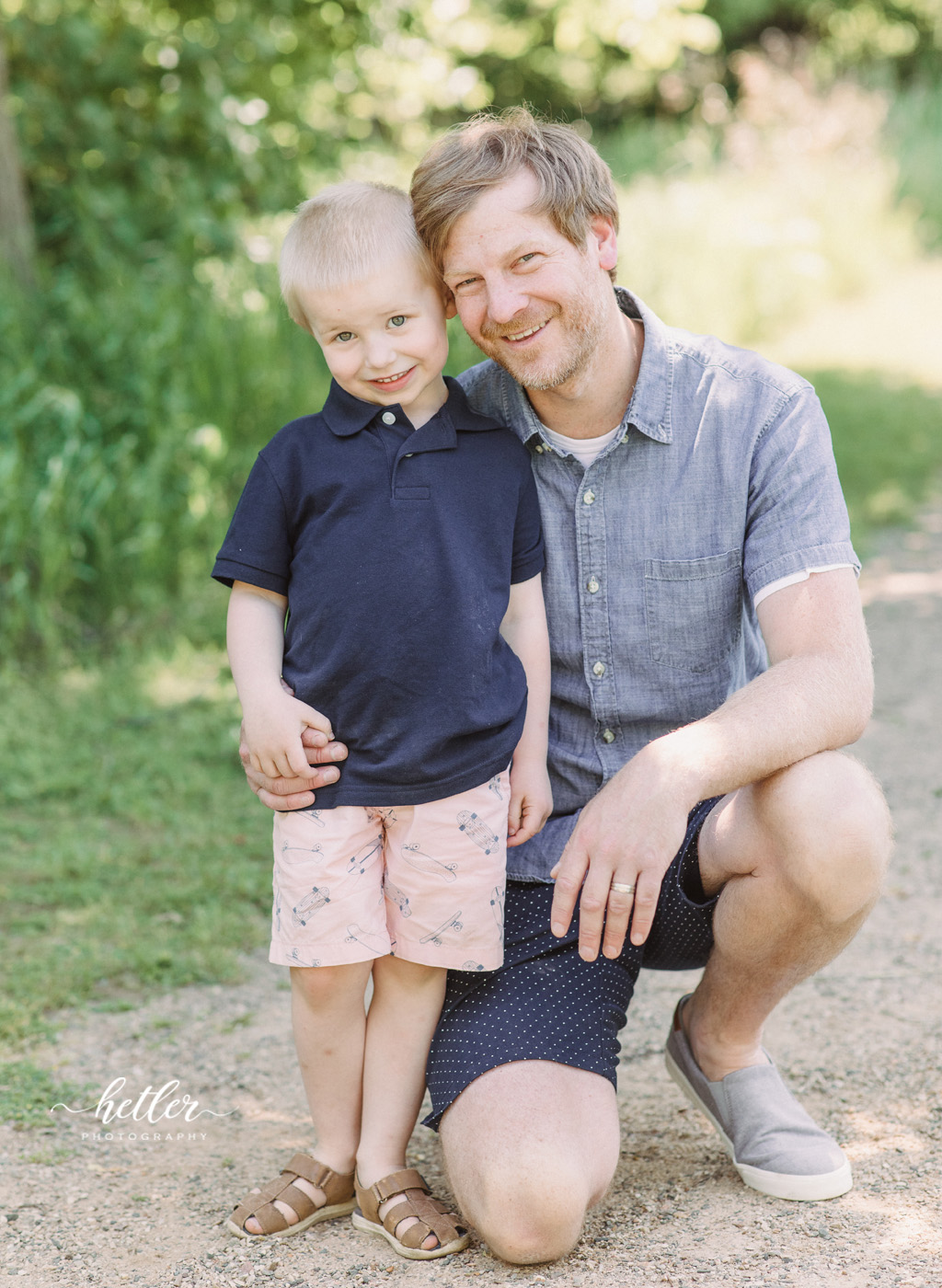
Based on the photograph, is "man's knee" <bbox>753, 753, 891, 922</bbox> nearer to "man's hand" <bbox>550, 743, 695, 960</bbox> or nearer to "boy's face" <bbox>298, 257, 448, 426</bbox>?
"man's hand" <bbox>550, 743, 695, 960</bbox>

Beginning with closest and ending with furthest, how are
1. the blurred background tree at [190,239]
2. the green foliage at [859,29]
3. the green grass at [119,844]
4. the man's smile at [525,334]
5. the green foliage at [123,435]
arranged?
the man's smile at [525,334] → the green grass at [119,844] → the green foliage at [123,435] → the blurred background tree at [190,239] → the green foliage at [859,29]

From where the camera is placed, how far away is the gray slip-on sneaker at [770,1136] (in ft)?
6.62

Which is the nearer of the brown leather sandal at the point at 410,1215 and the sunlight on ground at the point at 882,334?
the brown leather sandal at the point at 410,1215

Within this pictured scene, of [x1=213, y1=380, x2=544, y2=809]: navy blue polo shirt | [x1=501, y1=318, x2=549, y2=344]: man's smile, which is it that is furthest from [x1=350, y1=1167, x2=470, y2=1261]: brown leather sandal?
[x1=501, y1=318, x2=549, y2=344]: man's smile

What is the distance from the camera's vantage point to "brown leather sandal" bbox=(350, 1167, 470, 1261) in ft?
6.42

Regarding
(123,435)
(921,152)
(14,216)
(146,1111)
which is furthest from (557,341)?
(921,152)

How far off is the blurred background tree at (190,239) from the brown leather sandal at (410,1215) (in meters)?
1.86

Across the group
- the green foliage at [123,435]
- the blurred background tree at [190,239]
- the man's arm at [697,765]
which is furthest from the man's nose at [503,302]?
the green foliage at [123,435]

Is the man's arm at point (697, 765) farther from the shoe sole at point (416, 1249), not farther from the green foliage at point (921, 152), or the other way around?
the green foliage at point (921, 152)

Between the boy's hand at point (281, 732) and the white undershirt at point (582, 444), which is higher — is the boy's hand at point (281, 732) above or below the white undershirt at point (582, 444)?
below

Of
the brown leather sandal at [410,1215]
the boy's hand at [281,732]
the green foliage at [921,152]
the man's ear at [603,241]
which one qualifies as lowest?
the brown leather sandal at [410,1215]

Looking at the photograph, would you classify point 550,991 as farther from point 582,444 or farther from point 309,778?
point 582,444

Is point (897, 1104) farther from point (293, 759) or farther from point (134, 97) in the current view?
point (134, 97)

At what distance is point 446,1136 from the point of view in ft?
6.65
